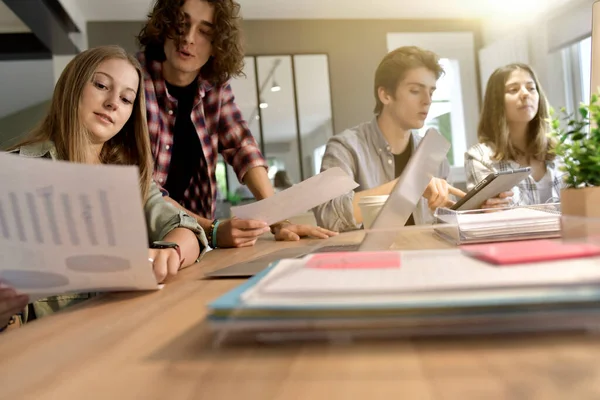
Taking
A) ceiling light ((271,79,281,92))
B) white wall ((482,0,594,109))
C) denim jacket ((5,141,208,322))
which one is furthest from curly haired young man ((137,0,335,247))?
white wall ((482,0,594,109))

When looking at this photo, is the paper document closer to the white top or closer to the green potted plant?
the green potted plant

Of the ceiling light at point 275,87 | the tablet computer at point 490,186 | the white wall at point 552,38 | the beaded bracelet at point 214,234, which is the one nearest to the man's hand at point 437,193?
the tablet computer at point 490,186

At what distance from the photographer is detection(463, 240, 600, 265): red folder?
0.28 meters

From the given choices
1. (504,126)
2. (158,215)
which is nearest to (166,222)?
(158,215)

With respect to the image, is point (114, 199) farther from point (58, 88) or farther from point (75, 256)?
point (58, 88)

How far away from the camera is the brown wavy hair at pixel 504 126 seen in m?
1.78

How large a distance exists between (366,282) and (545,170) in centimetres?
166

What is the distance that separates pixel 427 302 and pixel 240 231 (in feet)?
2.51

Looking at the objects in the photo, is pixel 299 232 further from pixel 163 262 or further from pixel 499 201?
pixel 163 262

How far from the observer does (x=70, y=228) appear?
406 millimetres

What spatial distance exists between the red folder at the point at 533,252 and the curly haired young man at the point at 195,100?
1103 millimetres

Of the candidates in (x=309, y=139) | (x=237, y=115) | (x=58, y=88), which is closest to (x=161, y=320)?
(x=58, y=88)

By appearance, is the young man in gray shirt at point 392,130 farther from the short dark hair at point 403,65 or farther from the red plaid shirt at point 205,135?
the red plaid shirt at point 205,135

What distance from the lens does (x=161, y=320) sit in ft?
1.19
